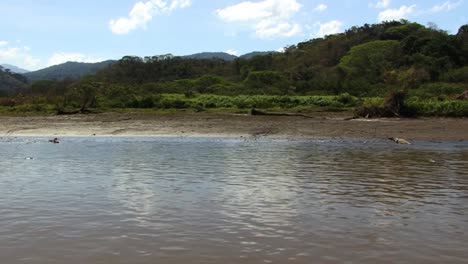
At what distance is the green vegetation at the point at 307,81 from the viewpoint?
3610cm

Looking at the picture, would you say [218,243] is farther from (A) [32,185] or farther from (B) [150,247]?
(A) [32,185]

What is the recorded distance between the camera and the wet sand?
2609 centimetres

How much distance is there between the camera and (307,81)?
65750 millimetres

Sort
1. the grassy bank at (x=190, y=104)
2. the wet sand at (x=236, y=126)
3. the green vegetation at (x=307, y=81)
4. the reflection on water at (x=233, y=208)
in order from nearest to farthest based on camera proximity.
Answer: the reflection on water at (x=233, y=208)
the wet sand at (x=236, y=126)
the green vegetation at (x=307, y=81)
the grassy bank at (x=190, y=104)

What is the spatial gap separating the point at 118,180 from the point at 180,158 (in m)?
4.75

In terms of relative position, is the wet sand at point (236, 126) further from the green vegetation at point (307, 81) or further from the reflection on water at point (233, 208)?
the reflection on water at point (233, 208)

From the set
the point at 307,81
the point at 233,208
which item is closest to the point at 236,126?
the point at 233,208

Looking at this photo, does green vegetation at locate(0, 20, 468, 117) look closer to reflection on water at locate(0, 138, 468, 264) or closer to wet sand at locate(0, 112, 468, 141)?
wet sand at locate(0, 112, 468, 141)

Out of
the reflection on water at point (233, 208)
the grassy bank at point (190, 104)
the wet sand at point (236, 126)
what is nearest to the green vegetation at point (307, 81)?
the grassy bank at point (190, 104)

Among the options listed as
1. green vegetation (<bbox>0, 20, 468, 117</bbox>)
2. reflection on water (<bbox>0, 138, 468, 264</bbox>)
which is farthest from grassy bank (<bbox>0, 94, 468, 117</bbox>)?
reflection on water (<bbox>0, 138, 468, 264</bbox>)

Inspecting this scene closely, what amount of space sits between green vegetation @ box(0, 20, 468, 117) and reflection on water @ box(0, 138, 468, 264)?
1864 centimetres

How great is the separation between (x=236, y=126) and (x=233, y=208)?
19349 millimetres

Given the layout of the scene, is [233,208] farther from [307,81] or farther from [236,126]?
[307,81]

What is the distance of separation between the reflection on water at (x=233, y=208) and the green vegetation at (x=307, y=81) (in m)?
18.6
